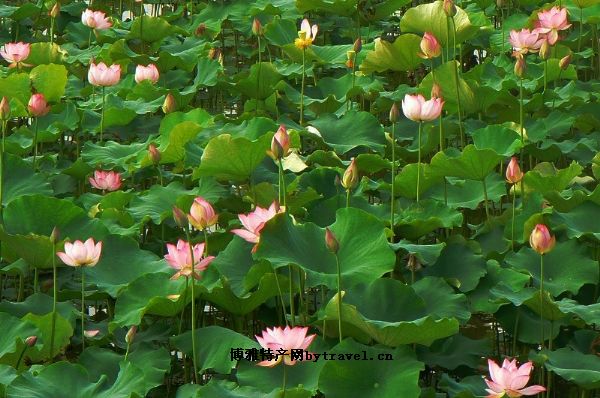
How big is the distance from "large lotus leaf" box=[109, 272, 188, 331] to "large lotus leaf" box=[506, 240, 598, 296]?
0.63m

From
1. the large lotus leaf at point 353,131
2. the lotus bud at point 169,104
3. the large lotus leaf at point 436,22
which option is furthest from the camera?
the large lotus leaf at point 436,22

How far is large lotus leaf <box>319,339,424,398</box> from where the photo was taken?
1795 mm

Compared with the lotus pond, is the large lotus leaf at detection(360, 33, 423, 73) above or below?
above

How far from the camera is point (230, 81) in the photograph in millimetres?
3348

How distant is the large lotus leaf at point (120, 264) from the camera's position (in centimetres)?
217

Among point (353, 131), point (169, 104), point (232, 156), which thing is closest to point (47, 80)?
point (169, 104)

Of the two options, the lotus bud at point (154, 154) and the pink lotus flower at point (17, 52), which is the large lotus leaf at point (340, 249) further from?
the pink lotus flower at point (17, 52)

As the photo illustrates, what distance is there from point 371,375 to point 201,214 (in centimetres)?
40

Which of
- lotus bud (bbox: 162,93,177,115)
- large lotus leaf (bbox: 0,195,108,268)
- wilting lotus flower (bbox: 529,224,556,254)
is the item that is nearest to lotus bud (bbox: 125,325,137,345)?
large lotus leaf (bbox: 0,195,108,268)

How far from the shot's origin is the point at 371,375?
1.83 meters

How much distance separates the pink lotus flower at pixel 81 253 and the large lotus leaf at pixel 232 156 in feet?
1.29

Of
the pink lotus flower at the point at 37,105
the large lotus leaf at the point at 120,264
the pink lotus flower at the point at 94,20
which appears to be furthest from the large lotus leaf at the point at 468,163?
the pink lotus flower at the point at 94,20

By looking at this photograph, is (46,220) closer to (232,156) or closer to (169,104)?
(232,156)

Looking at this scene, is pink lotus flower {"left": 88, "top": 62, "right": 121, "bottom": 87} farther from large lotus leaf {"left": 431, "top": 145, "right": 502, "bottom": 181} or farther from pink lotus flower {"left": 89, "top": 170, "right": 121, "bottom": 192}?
large lotus leaf {"left": 431, "top": 145, "right": 502, "bottom": 181}
